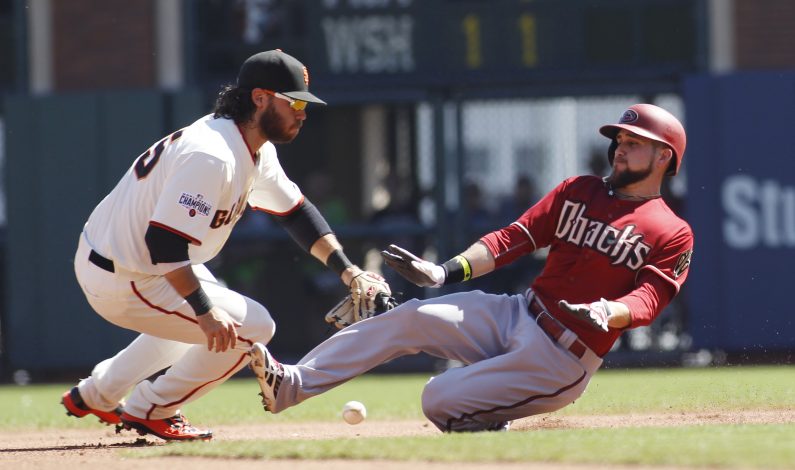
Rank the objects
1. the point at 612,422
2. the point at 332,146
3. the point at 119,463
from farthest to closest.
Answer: the point at 332,146
the point at 612,422
the point at 119,463

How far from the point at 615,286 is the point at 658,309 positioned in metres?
0.25

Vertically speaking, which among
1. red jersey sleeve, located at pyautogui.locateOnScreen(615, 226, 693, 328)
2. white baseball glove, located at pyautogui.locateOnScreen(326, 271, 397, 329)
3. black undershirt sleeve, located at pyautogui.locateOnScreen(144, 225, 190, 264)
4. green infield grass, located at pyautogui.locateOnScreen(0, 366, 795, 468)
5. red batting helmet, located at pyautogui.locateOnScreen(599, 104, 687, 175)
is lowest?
green infield grass, located at pyautogui.locateOnScreen(0, 366, 795, 468)

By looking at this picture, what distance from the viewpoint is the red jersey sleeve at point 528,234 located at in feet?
19.4

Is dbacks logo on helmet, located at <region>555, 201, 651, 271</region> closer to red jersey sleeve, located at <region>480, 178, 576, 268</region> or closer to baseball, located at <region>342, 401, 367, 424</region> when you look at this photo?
red jersey sleeve, located at <region>480, 178, 576, 268</region>

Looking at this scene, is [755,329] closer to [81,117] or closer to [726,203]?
[726,203]

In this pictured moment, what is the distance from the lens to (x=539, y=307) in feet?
19.3

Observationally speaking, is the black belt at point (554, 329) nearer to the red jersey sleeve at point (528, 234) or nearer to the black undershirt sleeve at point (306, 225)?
the red jersey sleeve at point (528, 234)

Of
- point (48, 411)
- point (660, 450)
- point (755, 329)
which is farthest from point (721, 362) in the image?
point (660, 450)

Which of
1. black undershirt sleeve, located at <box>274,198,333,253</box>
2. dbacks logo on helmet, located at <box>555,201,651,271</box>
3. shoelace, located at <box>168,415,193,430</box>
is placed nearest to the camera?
dbacks logo on helmet, located at <box>555,201,651,271</box>

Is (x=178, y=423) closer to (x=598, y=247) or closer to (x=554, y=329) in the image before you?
(x=554, y=329)

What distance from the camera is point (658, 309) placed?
5.50m

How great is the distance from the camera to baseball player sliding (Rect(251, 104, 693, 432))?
5645 millimetres

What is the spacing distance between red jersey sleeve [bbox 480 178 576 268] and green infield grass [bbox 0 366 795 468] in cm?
82

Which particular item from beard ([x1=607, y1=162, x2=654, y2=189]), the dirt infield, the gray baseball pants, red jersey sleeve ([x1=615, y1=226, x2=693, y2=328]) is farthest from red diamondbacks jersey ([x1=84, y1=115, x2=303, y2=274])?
red jersey sleeve ([x1=615, y1=226, x2=693, y2=328])
